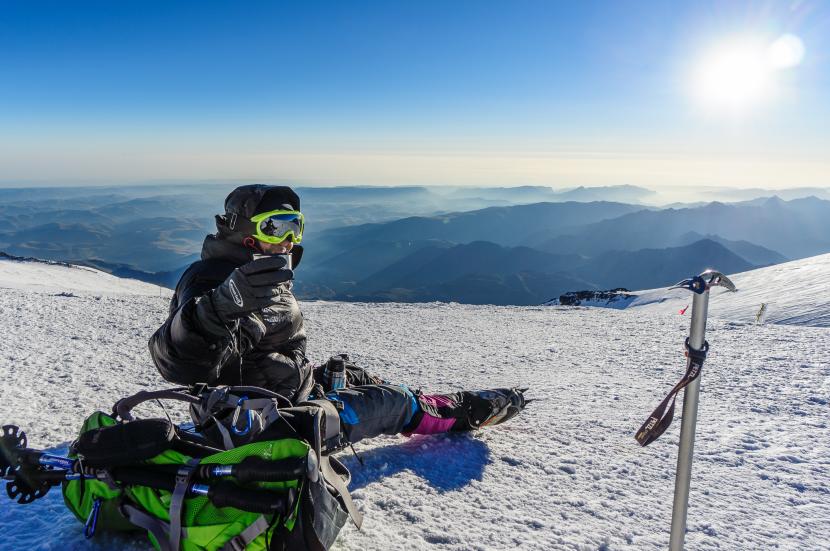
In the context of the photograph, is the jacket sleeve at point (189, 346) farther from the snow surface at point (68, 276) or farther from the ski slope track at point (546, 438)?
the snow surface at point (68, 276)

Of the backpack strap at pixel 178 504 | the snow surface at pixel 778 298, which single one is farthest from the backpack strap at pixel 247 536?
the snow surface at pixel 778 298

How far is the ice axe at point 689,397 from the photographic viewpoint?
198 cm

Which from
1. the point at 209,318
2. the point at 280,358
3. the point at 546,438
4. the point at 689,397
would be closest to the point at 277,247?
the point at 280,358

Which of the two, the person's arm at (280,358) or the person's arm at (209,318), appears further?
the person's arm at (280,358)

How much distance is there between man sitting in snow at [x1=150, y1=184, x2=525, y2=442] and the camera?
3.05 m

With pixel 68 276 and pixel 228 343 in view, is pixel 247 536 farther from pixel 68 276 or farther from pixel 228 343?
pixel 68 276

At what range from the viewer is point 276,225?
3953 millimetres

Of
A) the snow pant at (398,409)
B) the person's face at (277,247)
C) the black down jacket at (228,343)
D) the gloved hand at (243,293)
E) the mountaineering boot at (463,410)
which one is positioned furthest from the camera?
the mountaineering boot at (463,410)

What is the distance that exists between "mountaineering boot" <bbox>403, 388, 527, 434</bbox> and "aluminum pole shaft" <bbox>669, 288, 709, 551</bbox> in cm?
211

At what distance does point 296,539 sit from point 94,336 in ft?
23.4

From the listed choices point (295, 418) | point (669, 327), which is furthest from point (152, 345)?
point (669, 327)

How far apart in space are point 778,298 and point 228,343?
24730mm

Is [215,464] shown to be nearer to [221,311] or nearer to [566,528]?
[221,311]

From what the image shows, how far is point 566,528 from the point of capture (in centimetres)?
296
